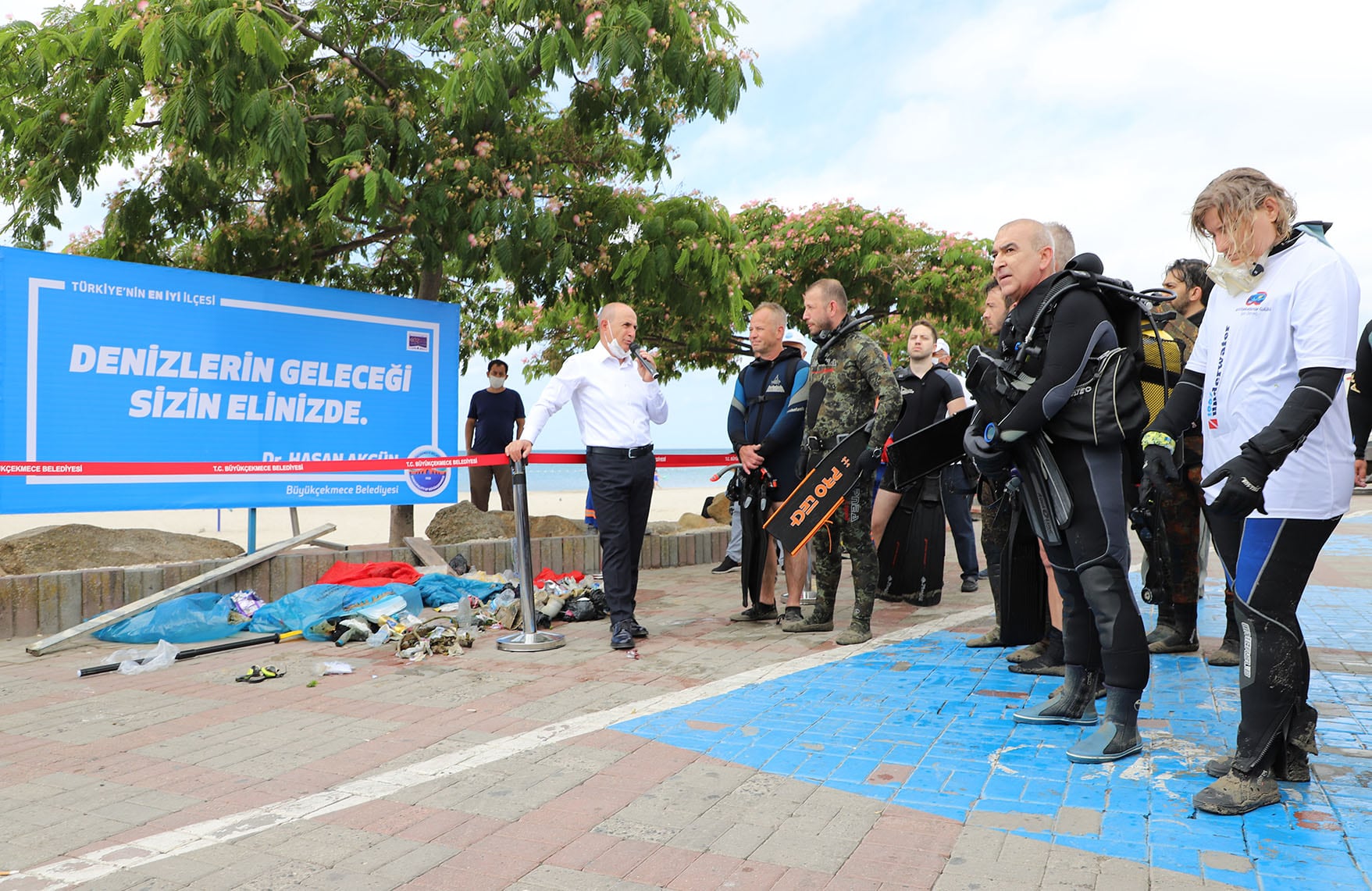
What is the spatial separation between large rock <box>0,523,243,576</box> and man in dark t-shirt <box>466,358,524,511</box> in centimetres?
343

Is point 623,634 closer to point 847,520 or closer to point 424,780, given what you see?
point 847,520

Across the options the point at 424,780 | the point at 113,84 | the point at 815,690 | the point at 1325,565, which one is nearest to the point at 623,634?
the point at 815,690

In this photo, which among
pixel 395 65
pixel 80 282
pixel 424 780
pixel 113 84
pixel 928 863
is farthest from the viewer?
pixel 395 65

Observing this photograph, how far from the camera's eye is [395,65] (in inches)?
347

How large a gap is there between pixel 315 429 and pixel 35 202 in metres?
2.82

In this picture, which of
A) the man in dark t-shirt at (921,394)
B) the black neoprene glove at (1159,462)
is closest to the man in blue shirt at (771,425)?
the man in dark t-shirt at (921,394)

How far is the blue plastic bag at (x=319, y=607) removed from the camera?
6434 millimetres

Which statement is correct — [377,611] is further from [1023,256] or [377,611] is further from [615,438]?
[1023,256]

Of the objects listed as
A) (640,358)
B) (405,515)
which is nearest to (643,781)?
(640,358)

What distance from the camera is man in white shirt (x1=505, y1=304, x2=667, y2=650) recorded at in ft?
19.6

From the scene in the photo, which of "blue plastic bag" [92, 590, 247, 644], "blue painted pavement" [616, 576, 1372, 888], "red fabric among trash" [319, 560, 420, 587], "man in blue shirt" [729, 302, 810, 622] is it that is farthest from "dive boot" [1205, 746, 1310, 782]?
"blue plastic bag" [92, 590, 247, 644]

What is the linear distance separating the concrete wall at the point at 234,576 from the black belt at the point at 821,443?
3409mm

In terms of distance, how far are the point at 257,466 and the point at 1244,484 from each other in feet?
22.4

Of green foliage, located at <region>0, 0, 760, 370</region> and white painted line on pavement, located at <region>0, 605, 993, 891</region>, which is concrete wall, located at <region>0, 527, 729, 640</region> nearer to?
green foliage, located at <region>0, 0, 760, 370</region>
